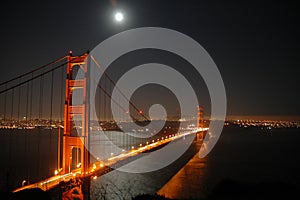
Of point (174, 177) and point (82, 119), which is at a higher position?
point (82, 119)

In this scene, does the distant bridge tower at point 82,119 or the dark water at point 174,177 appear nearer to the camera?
the distant bridge tower at point 82,119

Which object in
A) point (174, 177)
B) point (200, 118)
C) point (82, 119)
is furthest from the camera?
point (200, 118)

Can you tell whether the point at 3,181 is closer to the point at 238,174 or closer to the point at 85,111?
the point at 85,111

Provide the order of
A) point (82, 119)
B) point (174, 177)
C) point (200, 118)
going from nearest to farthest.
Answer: point (82, 119) → point (174, 177) → point (200, 118)

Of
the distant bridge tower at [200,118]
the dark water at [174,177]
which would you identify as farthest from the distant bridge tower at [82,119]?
the distant bridge tower at [200,118]

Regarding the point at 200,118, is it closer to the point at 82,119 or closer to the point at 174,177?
the point at 174,177

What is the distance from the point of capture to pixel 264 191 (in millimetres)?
9961

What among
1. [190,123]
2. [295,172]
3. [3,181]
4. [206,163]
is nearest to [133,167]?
[206,163]

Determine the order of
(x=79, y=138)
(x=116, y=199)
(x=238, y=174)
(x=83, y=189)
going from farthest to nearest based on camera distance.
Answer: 1. (x=238, y=174)
2. (x=116, y=199)
3. (x=79, y=138)
4. (x=83, y=189)

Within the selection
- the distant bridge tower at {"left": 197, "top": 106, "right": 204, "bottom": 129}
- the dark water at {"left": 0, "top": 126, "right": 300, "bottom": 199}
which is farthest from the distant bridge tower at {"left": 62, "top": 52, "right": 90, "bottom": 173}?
the distant bridge tower at {"left": 197, "top": 106, "right": 204, "bottom": 129}

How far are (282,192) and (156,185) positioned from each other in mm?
16267

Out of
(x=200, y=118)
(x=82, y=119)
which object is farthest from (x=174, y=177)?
(x=200, y=118)

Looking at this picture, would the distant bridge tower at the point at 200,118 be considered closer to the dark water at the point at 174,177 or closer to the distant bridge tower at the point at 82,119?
the dark water at the point at 174,177

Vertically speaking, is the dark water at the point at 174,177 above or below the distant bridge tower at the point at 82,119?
below
